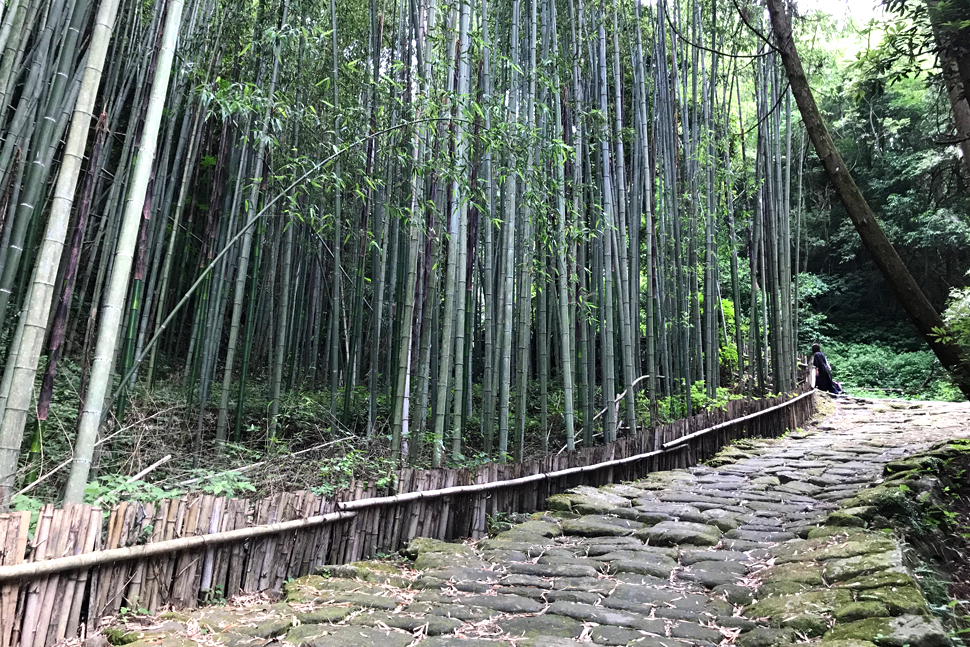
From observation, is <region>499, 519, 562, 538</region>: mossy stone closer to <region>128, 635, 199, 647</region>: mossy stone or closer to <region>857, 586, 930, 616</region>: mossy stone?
<region>857, 586, 930, 616</region>: mossy stone

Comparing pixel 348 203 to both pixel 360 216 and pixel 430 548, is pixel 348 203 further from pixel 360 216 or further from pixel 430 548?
pixel 430 548

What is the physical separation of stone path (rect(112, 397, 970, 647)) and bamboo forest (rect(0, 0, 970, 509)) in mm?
696

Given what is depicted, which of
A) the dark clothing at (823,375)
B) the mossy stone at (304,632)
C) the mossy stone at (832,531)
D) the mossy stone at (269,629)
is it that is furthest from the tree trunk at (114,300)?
the dark clothing at (823,375)

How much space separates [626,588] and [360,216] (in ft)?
12.2

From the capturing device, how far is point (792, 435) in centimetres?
674

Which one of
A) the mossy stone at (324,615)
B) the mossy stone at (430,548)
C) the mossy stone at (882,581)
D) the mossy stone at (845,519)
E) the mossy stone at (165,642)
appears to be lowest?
the mossy stone at (165,642)

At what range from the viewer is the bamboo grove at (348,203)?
2.51m

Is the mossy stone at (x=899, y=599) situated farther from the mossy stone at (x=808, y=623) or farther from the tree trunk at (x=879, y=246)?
the tree trunk at (x=879, y=246)

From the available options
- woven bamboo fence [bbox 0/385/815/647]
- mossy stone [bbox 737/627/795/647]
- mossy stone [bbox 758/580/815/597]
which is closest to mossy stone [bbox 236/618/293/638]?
woven bamboo fence [bbox 0/385/815/647]

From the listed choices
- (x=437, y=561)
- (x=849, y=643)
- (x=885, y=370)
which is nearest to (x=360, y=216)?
(x=437, y=561)

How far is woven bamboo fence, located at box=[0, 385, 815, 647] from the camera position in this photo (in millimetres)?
1686

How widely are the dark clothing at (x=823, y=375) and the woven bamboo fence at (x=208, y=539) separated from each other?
25.4 ft

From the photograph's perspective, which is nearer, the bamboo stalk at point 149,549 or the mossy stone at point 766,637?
the bamboo stalk at point 149,549

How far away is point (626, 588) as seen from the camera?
2.36 metres
